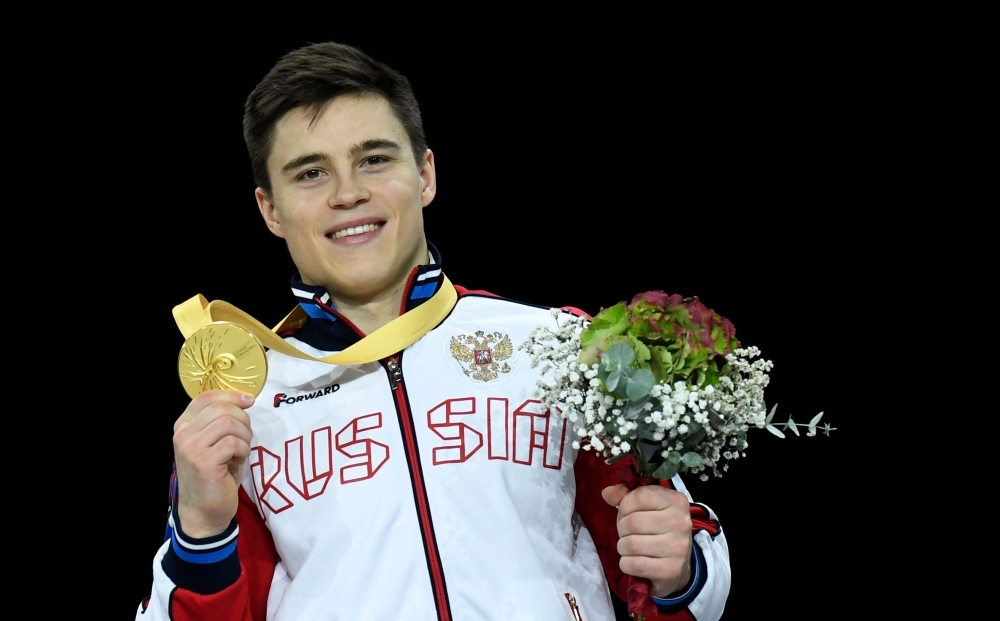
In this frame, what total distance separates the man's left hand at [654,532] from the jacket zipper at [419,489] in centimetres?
35

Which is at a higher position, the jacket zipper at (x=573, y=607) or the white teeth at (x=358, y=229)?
the white teeth at (x=358, y=229)

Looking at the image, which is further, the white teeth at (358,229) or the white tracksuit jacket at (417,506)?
the white teeth at (358,229)

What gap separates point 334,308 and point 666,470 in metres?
0.85

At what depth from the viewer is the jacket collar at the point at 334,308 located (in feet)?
8.10

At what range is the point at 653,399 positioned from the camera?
1959 mm

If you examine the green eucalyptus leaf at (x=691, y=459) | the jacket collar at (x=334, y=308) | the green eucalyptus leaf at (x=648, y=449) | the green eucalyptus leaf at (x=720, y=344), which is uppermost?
the jacket collar at (x=334, y=308)

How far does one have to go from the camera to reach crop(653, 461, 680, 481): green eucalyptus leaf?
78.8 inches

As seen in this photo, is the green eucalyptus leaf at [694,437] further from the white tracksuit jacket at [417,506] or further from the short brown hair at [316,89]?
the short brown hair at [316,89]

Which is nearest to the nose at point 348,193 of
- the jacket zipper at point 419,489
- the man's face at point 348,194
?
the man's face at point 348,194

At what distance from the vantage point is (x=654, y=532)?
81.9 inches

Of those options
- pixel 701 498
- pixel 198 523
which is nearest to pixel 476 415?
pixel 198 523

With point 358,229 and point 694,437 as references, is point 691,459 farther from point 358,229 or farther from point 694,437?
point 358,229

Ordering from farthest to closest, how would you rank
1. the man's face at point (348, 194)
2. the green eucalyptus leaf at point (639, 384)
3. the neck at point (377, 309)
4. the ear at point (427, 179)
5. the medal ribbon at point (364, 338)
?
the ear at point (427, 179), the neck at point (377, 309), the man's face at point (348, 194), the medal ribbon at point (364, 338), the green eucalyptus leaf at point (639, 384)

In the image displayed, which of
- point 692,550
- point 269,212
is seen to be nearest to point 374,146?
point 269,212
